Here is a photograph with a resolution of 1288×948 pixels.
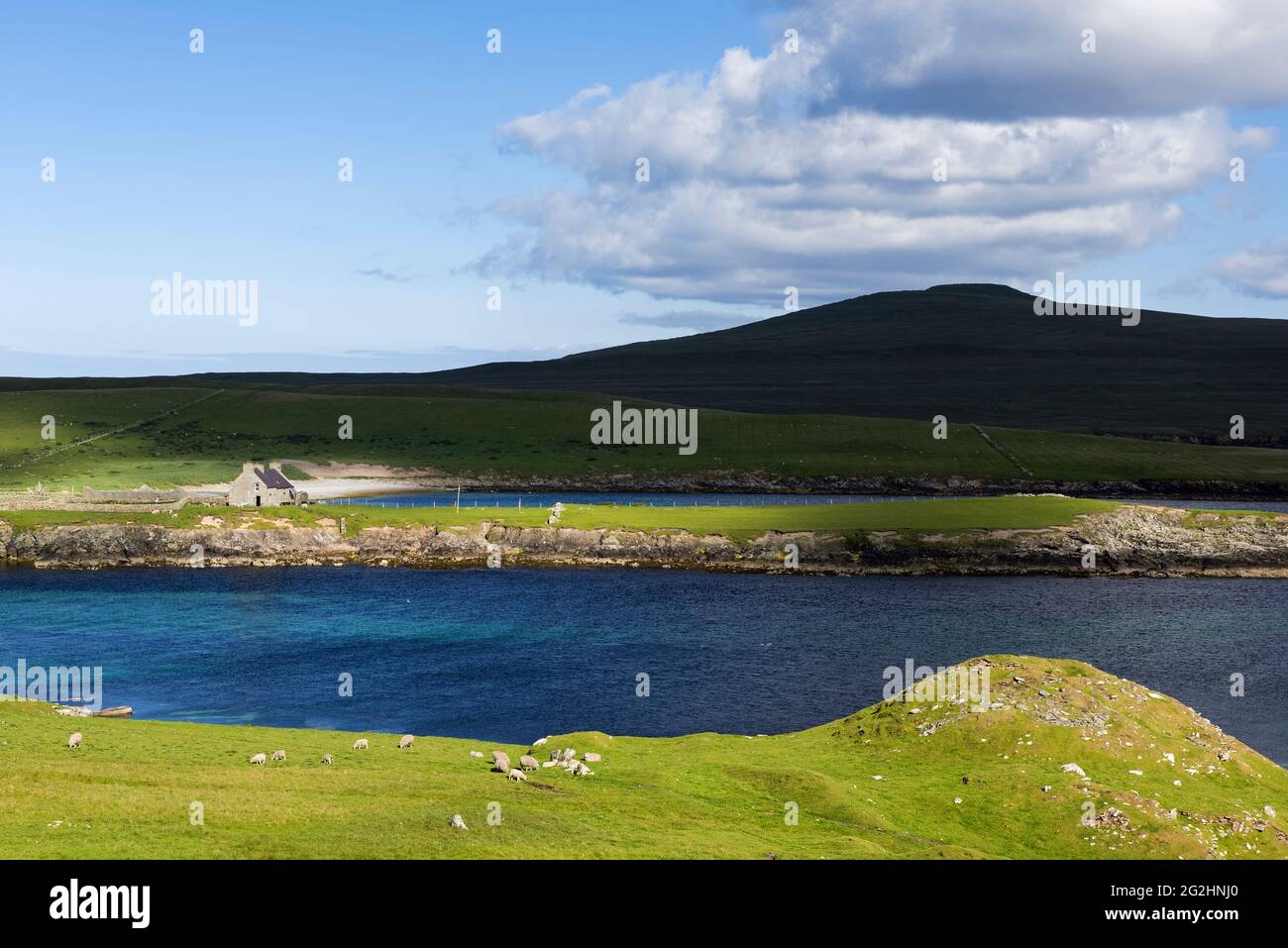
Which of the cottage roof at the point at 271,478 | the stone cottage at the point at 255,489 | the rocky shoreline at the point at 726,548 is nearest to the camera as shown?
the rocky shoreline at the point at 726,548

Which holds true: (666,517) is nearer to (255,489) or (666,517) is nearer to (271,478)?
(271,478)

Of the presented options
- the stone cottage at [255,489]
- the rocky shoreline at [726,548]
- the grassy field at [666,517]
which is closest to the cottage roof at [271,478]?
the stone cottage at [255,489]

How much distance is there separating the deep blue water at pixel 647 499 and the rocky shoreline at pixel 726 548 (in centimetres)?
3485

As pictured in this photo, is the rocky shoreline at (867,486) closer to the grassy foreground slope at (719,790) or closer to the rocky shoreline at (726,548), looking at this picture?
the rocky shoreline at (726,548)

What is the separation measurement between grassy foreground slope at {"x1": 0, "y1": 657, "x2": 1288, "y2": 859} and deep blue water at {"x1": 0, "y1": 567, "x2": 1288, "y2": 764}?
11.9m

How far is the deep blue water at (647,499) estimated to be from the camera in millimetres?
162250

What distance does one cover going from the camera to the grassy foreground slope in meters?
31.0

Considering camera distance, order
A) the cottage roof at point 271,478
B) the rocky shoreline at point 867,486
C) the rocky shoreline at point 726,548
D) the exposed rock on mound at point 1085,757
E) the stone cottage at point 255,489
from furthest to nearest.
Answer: the rocky shoreline at point 867,486
the cottage roof at point 271,478
the stone cottage at point 255,489
the rocky shoreline at point 726,548
the exposed rock on mound at point 1085,757

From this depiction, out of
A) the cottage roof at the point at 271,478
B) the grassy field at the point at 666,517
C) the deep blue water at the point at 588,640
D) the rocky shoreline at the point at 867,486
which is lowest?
the deep blue water at the point at 588,640

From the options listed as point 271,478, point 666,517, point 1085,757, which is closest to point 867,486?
point 666,517

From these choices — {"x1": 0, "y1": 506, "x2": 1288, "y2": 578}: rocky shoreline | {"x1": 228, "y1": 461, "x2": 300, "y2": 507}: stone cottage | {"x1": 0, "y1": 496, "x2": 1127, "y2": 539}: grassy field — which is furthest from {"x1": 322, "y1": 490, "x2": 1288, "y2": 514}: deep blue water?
{"x1": 0, "y1": 506, "x2": 1288, "y2": 578}: rocky shoreline

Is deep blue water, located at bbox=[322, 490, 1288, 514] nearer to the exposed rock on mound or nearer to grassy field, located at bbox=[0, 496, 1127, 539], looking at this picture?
grassy field, located at bbox=[0, 496, 1127, 539]

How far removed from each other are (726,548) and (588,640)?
1542 inches
